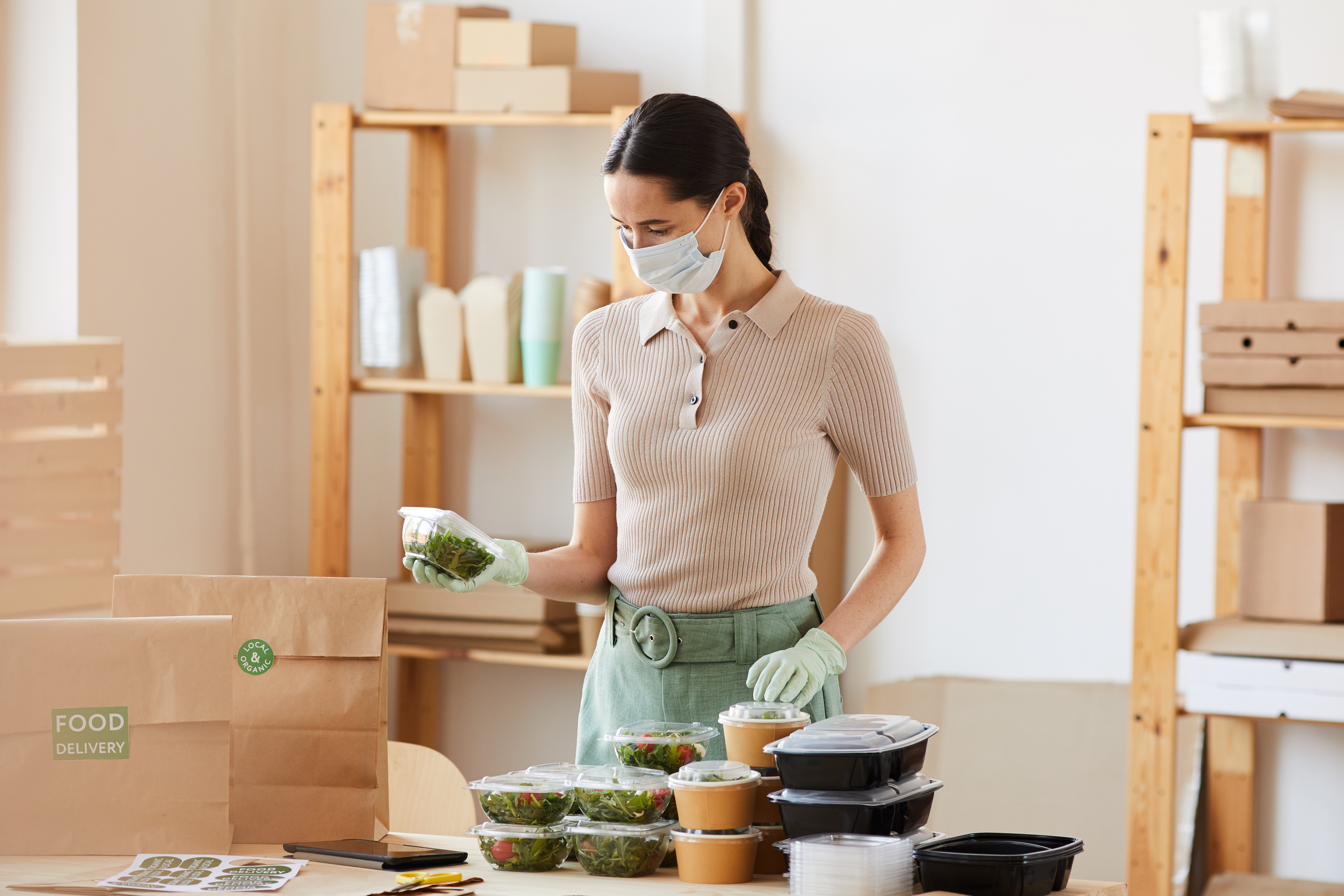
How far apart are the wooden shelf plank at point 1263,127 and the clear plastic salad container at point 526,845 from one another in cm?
187

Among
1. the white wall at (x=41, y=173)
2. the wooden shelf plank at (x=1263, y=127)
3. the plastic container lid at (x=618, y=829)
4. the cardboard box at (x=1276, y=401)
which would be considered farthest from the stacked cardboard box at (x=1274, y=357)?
the white wall at (x=41, y=173)

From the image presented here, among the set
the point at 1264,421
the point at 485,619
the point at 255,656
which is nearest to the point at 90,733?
the point at 255,656

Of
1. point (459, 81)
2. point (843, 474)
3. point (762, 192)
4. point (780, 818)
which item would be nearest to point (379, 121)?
point (459, 81)

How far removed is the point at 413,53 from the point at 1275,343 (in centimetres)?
180

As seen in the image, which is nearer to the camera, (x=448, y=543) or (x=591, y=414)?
(x=448, y=543)

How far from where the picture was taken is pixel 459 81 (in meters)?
2.97

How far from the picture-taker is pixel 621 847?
1330mm

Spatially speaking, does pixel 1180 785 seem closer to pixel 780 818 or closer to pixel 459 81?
pixel 780 818

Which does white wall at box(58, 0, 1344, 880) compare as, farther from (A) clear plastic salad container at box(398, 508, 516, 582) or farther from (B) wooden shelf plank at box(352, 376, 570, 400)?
(A) clear plastic salad container at box(398, 508, 516, 582)

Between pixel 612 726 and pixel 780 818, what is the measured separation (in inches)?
18.2

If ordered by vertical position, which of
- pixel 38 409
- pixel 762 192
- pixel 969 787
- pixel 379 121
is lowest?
pixel 969 787

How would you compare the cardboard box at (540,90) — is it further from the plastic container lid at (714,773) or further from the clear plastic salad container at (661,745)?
the plastic container lid at (714,773)

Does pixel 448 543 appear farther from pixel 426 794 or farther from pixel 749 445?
pixel 426 794

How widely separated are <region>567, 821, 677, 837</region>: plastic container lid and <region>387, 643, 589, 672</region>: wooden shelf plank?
1.63 metres
